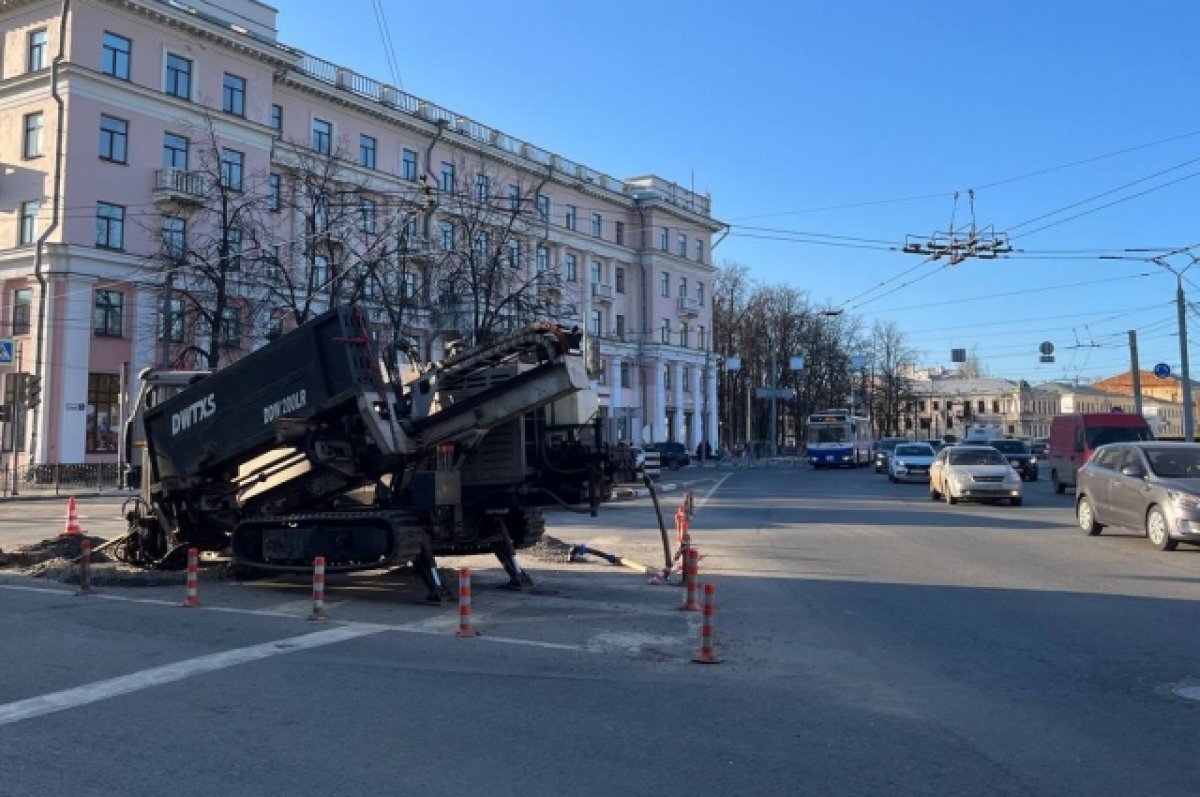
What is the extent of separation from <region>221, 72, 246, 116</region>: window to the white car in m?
32.1

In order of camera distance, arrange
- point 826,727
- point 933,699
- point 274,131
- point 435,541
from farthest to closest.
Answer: point 274,131 < point 435,541 < point 933,699 < point 826,727

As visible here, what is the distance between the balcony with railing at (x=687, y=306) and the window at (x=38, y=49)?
49.6 meters

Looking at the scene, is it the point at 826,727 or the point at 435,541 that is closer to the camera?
the point at 826,727

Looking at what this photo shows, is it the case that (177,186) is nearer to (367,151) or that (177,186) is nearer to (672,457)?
(367,151)

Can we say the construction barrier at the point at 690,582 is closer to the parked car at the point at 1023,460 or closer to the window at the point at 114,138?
the parked car at the point at 1023,460

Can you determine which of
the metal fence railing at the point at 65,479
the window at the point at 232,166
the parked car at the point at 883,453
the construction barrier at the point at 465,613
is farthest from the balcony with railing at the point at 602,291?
the construction barrier at the point at 465,613

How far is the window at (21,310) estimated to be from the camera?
123 ft

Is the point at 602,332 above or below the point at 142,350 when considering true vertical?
above

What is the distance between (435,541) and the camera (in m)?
10.8

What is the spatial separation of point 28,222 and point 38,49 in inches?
272

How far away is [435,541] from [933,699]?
5.96m

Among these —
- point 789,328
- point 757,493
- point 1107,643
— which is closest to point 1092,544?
point 1107,643

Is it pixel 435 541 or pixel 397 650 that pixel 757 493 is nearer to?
pixel 435 541

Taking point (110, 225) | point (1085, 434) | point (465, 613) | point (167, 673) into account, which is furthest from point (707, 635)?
point (110, 225)
